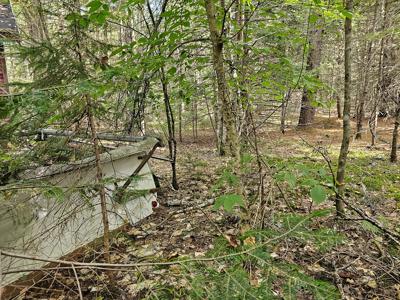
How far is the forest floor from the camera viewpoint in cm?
147

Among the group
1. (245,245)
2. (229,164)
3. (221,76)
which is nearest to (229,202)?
(245,245)

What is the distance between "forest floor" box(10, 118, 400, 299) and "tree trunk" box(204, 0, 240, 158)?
0.48 metres

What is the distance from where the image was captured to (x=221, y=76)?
2264 mm

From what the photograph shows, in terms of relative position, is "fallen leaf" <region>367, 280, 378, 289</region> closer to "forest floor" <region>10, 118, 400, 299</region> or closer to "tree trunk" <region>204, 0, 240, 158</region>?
"forest floor" <region>10, 118, 400, 299</region>

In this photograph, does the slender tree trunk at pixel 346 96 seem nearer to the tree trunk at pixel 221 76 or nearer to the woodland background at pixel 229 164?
the woodland background at pixel 229 164

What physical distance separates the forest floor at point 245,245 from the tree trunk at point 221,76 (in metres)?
0.48

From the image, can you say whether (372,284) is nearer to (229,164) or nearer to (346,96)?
(229,164)

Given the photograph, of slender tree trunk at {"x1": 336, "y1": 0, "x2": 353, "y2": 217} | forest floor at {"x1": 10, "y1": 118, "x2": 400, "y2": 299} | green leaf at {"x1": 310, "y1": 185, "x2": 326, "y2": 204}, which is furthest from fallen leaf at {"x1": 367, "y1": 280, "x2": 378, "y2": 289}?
green leaf at {"x1": 310, "y1": 185, "x2": 326, "y2": 204}

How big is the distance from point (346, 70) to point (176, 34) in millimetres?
2165

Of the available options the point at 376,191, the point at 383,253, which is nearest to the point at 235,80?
the point at 383,253

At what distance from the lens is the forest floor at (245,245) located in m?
1.47

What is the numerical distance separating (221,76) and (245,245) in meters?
1.34

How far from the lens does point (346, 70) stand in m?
3.46

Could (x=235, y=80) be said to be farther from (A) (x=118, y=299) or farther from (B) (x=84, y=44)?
(A) (x=118, y=299)
